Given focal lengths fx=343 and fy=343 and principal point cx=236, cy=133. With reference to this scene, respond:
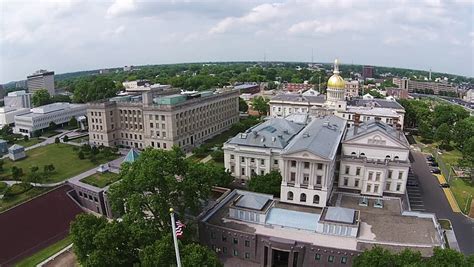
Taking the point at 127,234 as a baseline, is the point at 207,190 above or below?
above

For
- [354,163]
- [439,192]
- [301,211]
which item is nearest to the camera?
[301,211]

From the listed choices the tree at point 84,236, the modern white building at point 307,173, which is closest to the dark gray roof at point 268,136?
the modern white building at point 307,173

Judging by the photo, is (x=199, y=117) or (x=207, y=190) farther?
(x=199, y=117)

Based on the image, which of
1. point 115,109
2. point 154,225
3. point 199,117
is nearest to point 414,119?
point 199,117

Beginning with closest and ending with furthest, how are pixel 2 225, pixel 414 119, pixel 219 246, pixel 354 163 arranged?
pixel 219 246 < pixel 2 225 < pixel 354 163 < pixel 414 119

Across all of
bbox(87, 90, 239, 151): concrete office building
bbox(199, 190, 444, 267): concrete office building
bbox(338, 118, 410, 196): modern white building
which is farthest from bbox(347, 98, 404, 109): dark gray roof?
bbox(199, 190, 444, 267): concrete office building

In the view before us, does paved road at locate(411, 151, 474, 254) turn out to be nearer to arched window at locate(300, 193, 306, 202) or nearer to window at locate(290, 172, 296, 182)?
arched window at locate(300, 193, 306, 202)

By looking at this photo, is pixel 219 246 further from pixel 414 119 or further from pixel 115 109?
pixel 414 119

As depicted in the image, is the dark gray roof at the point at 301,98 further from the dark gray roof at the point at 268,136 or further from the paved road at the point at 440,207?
the dark gray roof at the point at 268,136
